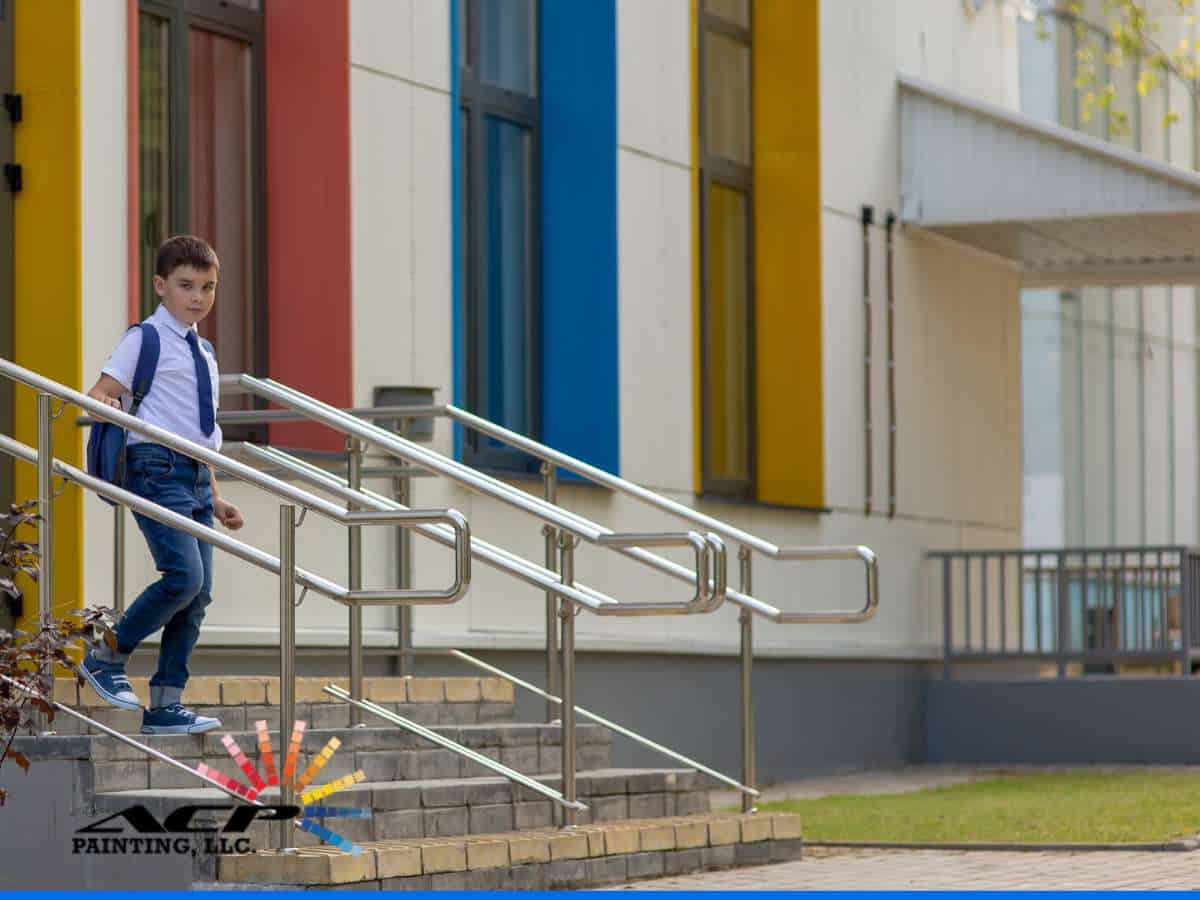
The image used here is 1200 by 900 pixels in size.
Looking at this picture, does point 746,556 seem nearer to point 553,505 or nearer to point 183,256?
point 553,505

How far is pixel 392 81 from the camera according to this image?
12078 mm

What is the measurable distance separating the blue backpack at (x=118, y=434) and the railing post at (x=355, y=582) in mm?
1304

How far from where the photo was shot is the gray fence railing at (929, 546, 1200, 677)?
655 inches

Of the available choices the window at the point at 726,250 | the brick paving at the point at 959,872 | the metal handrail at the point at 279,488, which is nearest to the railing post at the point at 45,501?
the metal handrail at the point at 279,488

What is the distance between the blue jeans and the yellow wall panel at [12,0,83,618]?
77.9 inches

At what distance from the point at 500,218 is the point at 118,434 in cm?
568

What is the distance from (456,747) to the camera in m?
8.85

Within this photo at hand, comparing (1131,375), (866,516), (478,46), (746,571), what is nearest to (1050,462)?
(1131,375)

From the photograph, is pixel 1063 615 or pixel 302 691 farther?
pixel 1063 615

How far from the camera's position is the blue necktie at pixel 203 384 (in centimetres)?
815

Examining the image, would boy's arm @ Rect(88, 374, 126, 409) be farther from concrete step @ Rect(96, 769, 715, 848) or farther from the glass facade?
the glass facade

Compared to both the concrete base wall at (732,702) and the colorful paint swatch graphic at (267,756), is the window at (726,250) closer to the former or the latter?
the concrete base wall at (732,702)

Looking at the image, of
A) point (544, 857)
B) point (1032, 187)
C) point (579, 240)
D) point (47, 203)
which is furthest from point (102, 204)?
point (1032, 187)

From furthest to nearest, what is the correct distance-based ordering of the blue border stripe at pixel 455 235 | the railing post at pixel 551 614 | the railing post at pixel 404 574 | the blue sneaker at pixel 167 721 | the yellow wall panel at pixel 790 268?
the yellow wall panel at pixel 790 268
the blue border stripe at pixel 455 235
the railing post at pixel 404 574
the railing post at pixel 551 614
the blue sneaker at pixel 167 721
